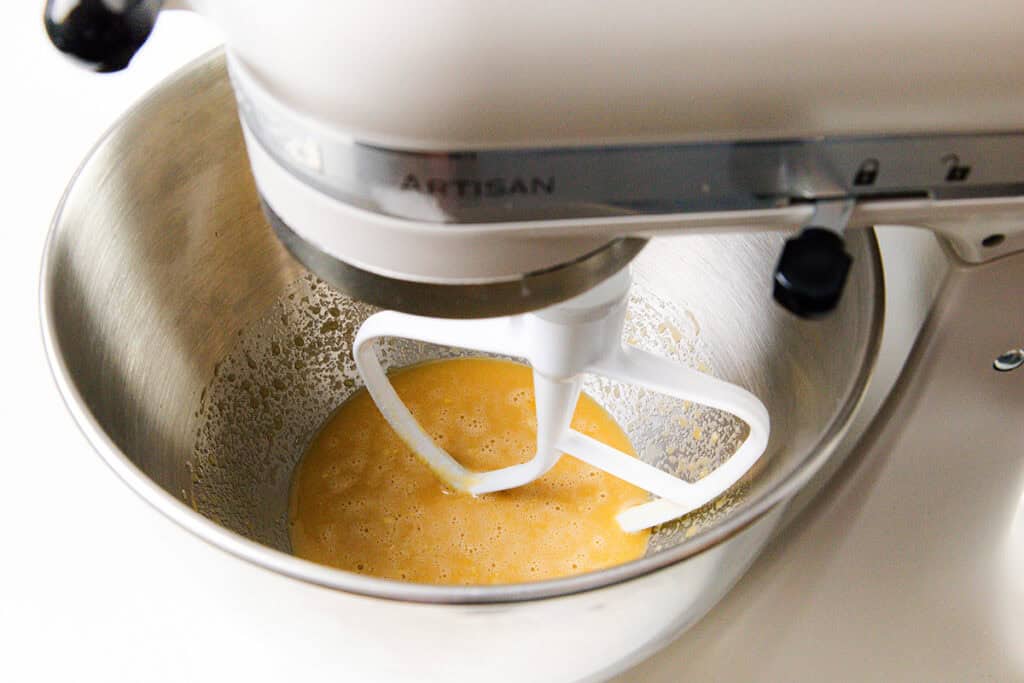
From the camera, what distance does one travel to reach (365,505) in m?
0.61

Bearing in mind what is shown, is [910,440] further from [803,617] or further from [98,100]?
[98,100]

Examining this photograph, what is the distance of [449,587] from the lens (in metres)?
0.32

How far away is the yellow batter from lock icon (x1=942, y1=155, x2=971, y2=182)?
0.34 metres

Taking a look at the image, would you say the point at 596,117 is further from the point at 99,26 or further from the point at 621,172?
the point at 99,26

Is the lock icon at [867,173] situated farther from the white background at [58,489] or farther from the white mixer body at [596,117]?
the white background at [58,489]

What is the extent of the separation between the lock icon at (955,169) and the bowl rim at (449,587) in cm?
10

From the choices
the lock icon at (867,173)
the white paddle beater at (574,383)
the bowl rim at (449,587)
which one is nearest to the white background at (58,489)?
the bowl rim at (449,587)

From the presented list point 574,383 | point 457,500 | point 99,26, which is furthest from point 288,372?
point 99,26

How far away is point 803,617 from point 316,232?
30 cm

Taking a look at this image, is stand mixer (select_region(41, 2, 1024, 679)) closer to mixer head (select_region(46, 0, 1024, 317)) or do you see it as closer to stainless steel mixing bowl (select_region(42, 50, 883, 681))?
mixer head (select_region(46, 0, 1024, 317))

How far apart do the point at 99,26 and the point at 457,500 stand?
406mm

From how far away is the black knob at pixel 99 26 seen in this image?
250mm

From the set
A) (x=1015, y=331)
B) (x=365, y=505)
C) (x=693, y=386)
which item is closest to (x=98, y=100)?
(x=365, y=505)

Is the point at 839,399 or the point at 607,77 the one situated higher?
the point at 607,77
